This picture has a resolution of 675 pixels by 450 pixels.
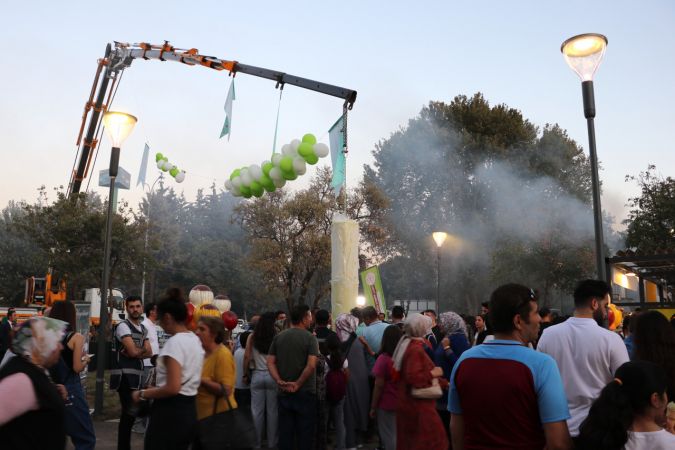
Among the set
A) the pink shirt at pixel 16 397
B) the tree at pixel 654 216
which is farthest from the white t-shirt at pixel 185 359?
the tree at pixel 654 216

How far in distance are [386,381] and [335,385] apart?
100 cm

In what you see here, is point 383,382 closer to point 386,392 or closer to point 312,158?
point 386,392

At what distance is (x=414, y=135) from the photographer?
127 ft

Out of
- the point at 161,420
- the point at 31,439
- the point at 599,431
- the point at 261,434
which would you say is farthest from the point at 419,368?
the point at 261,434

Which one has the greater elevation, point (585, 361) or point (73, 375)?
point (585, 361)

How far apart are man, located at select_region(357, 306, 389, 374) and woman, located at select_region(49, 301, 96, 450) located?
12.5 ft

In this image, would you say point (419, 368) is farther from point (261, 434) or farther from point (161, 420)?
point (261, 434)

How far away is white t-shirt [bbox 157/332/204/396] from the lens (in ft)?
13.4

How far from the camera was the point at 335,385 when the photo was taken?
7.30 meters

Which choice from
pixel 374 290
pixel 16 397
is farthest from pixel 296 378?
pixel 374 290

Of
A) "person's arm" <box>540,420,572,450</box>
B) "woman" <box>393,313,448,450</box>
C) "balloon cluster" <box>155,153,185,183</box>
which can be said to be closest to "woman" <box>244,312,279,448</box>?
"woman" <box>393,313,448,450</box>

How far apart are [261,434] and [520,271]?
27.9 meters

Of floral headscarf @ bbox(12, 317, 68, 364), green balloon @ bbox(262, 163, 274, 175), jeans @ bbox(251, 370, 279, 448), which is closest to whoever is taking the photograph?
floral headscarf @ bbox(12, 317, 68, 364)

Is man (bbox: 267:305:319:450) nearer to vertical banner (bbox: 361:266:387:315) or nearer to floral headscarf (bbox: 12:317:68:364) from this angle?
floral headscarf (bbox: 12:317:68:364)
